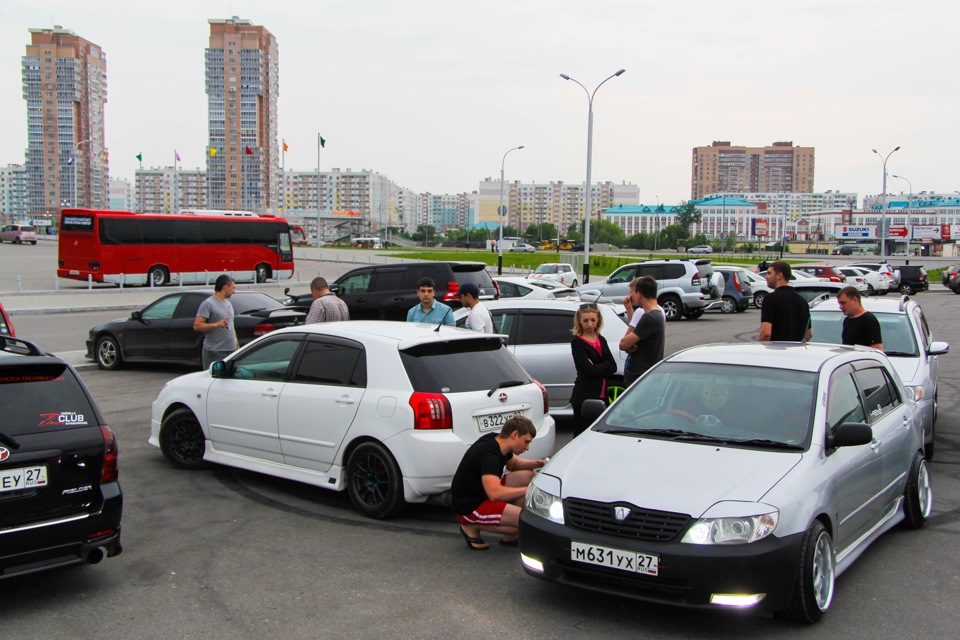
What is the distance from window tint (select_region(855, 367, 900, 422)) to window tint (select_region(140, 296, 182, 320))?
37.9ft

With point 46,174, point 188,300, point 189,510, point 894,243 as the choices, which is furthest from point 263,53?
point 189,510

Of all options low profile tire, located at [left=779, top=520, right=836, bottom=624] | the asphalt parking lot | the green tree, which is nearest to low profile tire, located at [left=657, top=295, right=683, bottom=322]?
the asphalt parking lot

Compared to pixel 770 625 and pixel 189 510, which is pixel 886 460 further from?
pixel 189 510

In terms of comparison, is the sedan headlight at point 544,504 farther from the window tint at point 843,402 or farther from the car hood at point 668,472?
the window tint at point 843,402

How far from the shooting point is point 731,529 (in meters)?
4.30

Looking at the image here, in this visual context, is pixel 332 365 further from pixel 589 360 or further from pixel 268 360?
pixel 589 360

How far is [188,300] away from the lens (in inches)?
568

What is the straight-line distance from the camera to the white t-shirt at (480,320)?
9383 millimetres

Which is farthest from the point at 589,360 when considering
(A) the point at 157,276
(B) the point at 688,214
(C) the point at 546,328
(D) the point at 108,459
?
(B) the point at 688,214

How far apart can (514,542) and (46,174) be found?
14320 cm

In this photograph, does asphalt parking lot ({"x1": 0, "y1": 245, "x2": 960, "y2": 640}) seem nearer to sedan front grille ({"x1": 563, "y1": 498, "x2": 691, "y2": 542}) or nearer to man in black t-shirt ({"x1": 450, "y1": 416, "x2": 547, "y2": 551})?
man in black t-shirt ({"x1": 450, "y1": 416, "x2": 547, "y2": 551})

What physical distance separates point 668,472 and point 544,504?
0.72 meters

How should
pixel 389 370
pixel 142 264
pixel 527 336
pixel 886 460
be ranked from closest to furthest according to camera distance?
1. pixel 886 460
2. pixel 389 370
3. pixel 527 336
4. pixel 142 264

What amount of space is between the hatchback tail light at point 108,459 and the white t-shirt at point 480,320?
16.0ft
